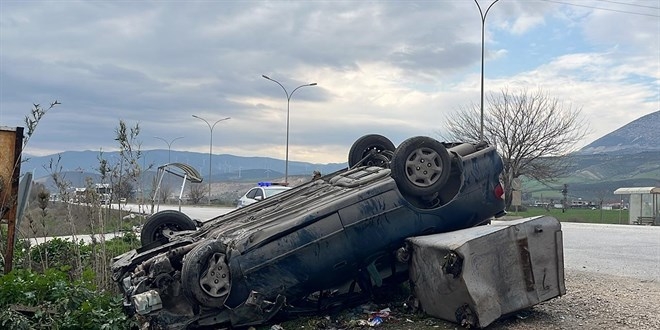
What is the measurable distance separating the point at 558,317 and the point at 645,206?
100ft

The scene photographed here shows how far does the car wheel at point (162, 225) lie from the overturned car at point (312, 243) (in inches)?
0.6

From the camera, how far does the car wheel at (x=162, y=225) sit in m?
7.30

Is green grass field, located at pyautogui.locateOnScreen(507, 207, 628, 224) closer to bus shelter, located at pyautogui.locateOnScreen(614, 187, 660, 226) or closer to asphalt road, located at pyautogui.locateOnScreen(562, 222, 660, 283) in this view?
bus shelter, located at pyautogui.locateOnScreen(614, 187, 660, 226)

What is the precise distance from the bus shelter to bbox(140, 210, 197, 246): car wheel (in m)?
30.0

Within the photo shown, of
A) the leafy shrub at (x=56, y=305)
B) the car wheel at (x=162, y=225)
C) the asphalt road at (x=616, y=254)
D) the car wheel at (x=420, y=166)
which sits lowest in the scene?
the asphalt road at (x=616, y=254)

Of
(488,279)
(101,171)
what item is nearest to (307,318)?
(488,279)

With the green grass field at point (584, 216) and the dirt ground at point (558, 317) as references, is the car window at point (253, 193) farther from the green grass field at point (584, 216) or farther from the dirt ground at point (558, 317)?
the dirt ground at point (558, 317)

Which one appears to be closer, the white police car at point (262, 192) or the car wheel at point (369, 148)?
the car wheel at point (369, 148)

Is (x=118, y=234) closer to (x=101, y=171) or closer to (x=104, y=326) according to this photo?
(x=101, y=171)

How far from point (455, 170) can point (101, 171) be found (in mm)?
4228

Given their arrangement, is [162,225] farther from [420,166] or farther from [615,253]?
[615,253]

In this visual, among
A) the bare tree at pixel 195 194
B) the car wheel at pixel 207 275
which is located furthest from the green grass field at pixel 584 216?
the bare tree at pixel 195 194

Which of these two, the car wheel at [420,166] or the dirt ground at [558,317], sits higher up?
the car wheel at [420,166]

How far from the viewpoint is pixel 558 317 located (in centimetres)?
607
